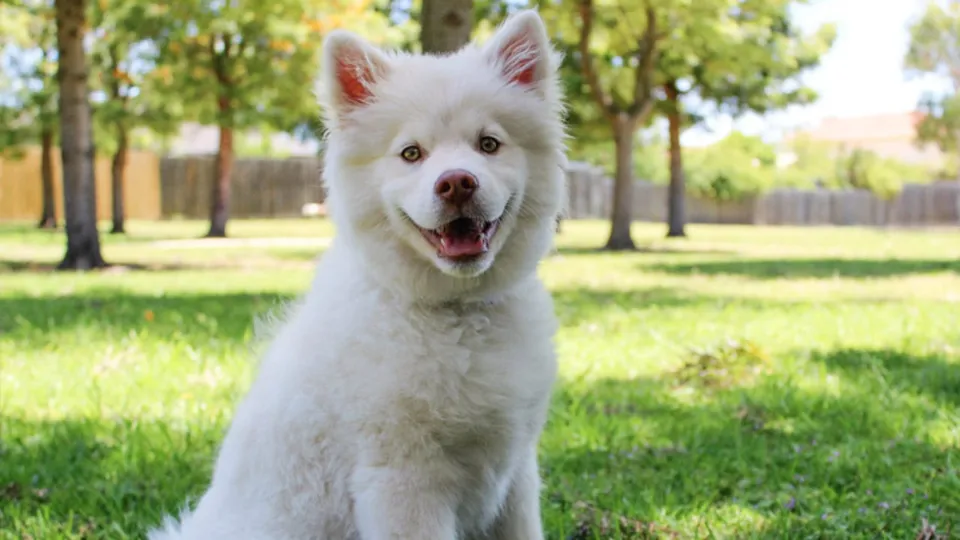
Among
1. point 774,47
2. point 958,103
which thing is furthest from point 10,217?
point 958,103

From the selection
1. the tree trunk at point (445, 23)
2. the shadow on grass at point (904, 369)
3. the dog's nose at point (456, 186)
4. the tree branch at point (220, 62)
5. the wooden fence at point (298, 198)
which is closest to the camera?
the dog's nose at point (456, 186)

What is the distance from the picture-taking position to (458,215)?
2377 millimetres

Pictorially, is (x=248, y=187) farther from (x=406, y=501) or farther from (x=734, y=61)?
(x=406, y=501)

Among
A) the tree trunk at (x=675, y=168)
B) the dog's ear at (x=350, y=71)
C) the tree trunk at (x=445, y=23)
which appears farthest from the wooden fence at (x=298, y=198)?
the dog's ear at (x=350, y=71)

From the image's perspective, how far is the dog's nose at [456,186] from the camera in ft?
7.58

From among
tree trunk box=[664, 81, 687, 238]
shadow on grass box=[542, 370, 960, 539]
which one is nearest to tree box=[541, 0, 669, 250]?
tree trunk box=[664, 81, 687, 238]

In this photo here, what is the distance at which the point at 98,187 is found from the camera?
34.8m

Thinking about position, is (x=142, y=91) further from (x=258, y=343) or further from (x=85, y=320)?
(x=258, y=343)

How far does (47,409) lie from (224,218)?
1806 cm

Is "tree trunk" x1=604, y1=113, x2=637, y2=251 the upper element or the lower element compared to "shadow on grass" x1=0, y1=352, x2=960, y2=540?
upper

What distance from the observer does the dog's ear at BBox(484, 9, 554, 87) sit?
8.63ft

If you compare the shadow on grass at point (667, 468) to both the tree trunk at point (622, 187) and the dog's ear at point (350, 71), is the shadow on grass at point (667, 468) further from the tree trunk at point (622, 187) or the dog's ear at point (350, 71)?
the tree trunk at point (622, 187)

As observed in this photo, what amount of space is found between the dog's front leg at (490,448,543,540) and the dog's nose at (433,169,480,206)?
0.84 meters

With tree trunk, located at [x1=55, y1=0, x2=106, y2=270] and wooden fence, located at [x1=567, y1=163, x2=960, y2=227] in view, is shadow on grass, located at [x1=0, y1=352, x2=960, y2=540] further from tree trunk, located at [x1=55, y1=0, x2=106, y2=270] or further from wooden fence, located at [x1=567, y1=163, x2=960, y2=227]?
wooden fence, located at [x1=567, y1=163, x2=960, y2=227]
